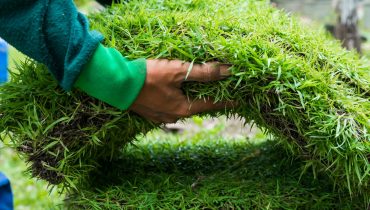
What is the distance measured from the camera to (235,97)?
3.50 ft

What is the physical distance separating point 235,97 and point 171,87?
0.14 metres

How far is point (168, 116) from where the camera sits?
1103 mm

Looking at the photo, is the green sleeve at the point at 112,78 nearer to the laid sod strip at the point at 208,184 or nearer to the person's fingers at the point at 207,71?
the person's fingers at the point at 207,71

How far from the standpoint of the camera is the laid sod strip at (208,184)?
114 cm

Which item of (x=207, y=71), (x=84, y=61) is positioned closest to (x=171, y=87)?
(x=207, y=71)

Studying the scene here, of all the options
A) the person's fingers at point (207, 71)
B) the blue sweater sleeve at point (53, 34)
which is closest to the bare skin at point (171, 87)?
the person's fingers at point (207, 71)

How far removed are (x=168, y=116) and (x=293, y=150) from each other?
0.28 meters

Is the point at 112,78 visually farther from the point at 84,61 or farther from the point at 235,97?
the point at 235,97

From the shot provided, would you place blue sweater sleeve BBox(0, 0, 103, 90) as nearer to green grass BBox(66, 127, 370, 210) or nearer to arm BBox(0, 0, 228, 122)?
arm BBox(0, 0, 228, 122)

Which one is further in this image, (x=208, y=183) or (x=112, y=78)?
(x=208, y=183)

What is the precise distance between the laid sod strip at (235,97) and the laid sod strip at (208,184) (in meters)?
0.07

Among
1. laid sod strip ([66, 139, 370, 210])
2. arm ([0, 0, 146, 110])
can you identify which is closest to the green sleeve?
arm ([0, 0, 146, 110])

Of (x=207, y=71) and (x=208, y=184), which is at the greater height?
(x=207, y=71)

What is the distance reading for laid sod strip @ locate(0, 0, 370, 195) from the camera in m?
0.99
